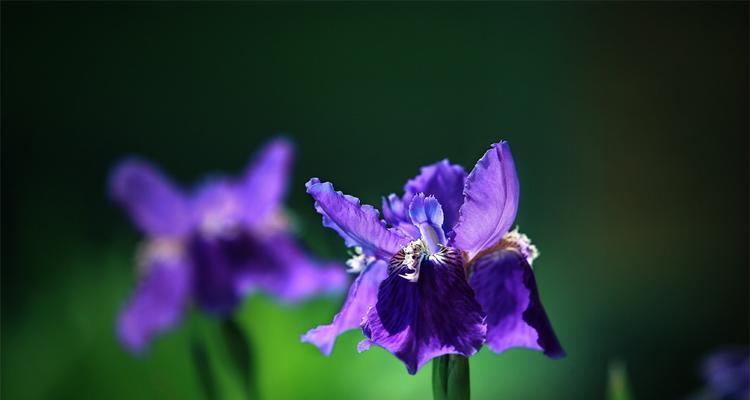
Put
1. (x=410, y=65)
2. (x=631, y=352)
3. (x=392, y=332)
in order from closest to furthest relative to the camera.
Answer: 1. (x=392, y=332)
2. (x=631, y=352)
3. (x=410, y=65)

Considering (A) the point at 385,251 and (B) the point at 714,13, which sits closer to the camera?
(A) the point at 385,251

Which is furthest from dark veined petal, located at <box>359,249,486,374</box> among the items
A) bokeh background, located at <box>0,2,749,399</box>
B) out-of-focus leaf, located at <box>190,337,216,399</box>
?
bokeh background, located at <box>0,2,749,399</box>

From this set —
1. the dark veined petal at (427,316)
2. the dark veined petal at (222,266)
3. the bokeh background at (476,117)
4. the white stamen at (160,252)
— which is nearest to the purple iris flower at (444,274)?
the dark veined petal at (427,316)

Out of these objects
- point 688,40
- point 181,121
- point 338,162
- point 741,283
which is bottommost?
point 741,283

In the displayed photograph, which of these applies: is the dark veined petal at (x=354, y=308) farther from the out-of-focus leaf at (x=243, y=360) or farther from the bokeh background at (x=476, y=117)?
the bokeh background at (x=476, y=117)

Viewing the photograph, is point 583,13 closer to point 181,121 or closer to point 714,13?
point 714,13

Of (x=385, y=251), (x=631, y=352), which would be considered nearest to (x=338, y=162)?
(x=631, y=352)

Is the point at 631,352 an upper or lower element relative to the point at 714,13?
lower
